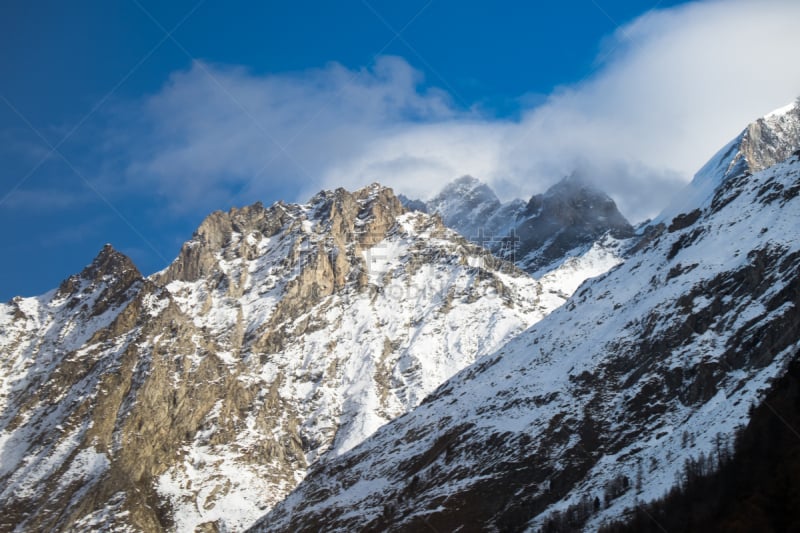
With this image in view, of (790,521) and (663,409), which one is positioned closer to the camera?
(790,521)

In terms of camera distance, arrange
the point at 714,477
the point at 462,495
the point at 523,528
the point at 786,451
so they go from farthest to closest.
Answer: the point at 462,495 → the point at 523,528 → the point at 714,477 → the point at 786,451

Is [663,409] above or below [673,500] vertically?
above

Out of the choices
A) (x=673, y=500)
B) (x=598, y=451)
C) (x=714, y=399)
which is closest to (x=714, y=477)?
(x=673, y=500)

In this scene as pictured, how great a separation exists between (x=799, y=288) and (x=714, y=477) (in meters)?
54.5

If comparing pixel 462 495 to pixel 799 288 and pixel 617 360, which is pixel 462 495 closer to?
pixel 617 360

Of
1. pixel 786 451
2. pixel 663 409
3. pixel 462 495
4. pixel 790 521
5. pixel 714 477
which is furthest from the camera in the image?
pixel 462 495

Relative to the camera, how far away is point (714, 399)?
156500 millimetres

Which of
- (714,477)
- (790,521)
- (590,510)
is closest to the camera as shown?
(790,521)

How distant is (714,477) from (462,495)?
7065 cm

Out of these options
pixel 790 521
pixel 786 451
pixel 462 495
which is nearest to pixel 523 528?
pixel 462 495

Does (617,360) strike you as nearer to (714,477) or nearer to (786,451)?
(714,477)

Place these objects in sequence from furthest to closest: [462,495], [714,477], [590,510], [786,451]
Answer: [462,495]
[590,510]
[714,477]
[786,451]

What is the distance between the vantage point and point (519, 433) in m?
196

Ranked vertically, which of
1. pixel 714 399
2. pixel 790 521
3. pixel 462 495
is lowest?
pixel 790 521
